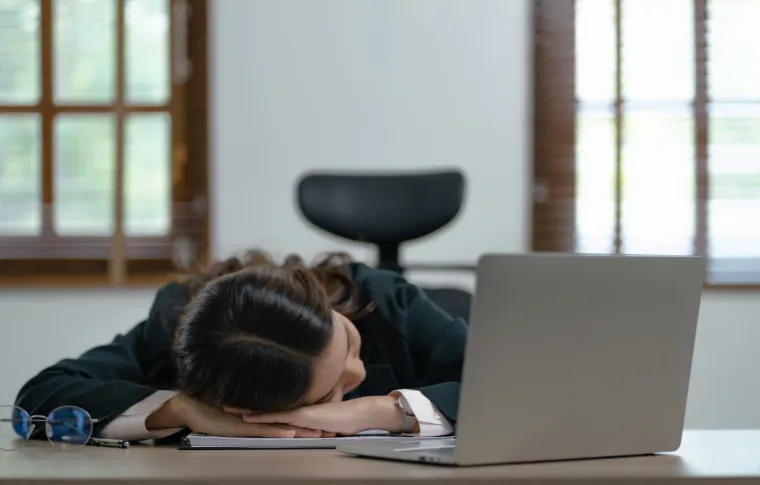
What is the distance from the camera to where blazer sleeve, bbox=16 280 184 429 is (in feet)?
4.29

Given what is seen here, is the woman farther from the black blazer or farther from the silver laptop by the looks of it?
the silver laptop

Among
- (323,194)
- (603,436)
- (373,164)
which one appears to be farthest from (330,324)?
(373,164)

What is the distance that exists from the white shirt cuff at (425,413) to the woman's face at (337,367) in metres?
0.07

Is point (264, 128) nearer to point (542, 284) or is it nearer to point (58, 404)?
point (58, 404)

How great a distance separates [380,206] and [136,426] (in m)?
1.18

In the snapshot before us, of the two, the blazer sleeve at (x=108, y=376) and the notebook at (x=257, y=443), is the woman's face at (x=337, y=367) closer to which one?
the notebook at (x=257, y=443)

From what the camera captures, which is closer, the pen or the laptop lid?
the laptop lid

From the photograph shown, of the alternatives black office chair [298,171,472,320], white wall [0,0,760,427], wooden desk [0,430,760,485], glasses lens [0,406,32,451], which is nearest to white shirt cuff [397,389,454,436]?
wooden desk [0,430,760,485]

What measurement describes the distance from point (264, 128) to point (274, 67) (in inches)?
8.1

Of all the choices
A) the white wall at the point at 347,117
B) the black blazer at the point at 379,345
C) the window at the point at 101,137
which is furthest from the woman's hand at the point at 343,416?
the window at the point at 101,137

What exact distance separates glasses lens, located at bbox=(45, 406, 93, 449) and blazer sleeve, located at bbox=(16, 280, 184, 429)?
116mm

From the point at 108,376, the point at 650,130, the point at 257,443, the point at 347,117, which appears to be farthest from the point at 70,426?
the point at 650,130

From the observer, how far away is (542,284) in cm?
90

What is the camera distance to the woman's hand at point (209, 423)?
46.2 inches
